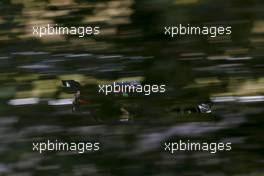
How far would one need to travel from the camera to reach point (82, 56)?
2.62 meters

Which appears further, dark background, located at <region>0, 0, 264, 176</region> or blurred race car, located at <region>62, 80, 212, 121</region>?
blurred race car, located at <region>62, 80, 212, 121</region>

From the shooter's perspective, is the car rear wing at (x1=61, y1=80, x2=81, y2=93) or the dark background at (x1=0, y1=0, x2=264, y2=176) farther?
the car rear wing at (x1=61, y1=80, x2=81, y2=93)

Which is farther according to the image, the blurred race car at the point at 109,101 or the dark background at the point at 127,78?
the blurred race car at the point at 109,101

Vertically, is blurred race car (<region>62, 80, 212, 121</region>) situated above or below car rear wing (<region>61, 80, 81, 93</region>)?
below

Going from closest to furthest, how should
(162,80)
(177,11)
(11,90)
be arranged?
(177,11) → (162,80) → (11,90)

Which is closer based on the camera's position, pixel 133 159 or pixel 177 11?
pixel 177 11

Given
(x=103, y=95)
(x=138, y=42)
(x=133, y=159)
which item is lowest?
(x=133, y=159)

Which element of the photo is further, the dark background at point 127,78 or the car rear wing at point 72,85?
the car rear wing at point 72,85

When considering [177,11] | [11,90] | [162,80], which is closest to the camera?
[177,11]

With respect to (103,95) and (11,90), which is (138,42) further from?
(11,90)

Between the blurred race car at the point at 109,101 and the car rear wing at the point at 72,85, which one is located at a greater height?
the car rear wing at the point at 72,85

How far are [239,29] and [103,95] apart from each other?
0.51 m

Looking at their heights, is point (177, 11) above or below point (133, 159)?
above

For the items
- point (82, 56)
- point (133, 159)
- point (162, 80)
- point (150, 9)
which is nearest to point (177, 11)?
point (150, 9)
